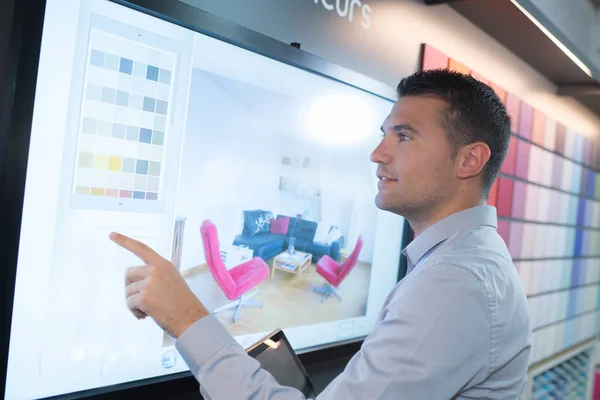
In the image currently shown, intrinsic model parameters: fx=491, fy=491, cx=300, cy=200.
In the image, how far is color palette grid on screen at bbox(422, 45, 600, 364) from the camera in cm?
257

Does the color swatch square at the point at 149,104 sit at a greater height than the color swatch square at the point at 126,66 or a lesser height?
lesser

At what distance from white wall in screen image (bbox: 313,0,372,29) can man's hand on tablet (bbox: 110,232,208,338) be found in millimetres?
1068

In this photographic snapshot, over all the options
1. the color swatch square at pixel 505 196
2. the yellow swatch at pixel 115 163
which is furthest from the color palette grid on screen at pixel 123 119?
the color swatch square at pixel 505 196

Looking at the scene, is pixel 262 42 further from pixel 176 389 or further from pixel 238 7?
pixel 176 389

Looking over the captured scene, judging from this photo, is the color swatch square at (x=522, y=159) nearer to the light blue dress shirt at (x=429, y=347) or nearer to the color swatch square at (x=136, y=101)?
the light blue dress shirt at (x=429, y=347)

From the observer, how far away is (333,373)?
1569mm

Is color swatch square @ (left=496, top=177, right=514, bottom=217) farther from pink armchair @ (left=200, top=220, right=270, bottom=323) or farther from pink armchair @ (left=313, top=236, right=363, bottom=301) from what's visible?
pink armchair @ (left=200, top=220, right=270, bottom=323)

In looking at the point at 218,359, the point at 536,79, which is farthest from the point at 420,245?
the point at 536,79

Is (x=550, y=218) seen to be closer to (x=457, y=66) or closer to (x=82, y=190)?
(x=457, y=66)

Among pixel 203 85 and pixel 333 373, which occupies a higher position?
pixel 203 85

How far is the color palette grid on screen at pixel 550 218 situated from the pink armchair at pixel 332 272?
0.95 m

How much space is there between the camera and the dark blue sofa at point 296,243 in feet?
4.27

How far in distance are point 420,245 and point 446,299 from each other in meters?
0.34

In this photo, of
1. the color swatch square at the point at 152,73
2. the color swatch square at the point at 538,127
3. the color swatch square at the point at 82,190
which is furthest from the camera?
the color swatch square at the point at 538,127
